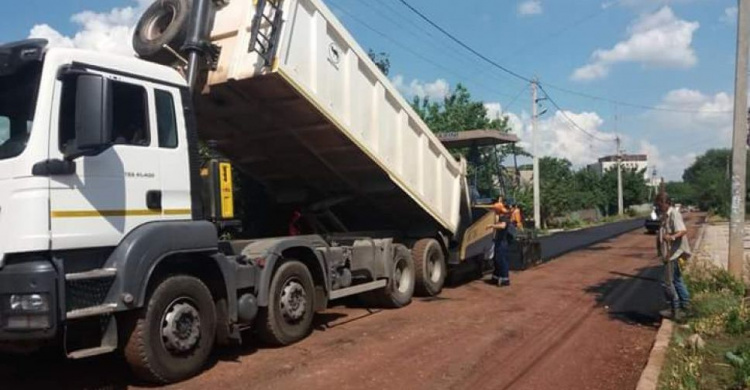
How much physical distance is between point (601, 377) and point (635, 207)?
271 feet

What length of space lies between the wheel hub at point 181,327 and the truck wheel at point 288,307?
3.79 ft

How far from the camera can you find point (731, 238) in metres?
10.3

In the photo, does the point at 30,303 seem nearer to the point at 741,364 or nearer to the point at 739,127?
the point at 741,364

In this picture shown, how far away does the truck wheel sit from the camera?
7.12m

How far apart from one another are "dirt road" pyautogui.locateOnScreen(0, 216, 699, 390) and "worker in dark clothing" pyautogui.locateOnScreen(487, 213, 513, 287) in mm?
1178

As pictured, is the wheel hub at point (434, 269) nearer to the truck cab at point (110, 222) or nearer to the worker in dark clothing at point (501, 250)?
the worker in dark clothing at point (501, 250)

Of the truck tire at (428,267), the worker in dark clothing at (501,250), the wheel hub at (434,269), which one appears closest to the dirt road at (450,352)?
the truck tire at (428,267)

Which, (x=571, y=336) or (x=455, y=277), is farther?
(x=455, y=277)

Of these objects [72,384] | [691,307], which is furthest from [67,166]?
[691,307]

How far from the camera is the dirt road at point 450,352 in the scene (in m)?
5.99

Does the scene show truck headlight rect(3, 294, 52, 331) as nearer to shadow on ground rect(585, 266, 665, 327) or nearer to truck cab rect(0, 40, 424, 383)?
truck cab rect(0, 40, 424, 383)

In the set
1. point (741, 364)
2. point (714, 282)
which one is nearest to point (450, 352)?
point (741, 364)

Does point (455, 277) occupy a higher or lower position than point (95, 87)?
lower

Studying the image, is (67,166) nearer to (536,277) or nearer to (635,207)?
(536,277)
